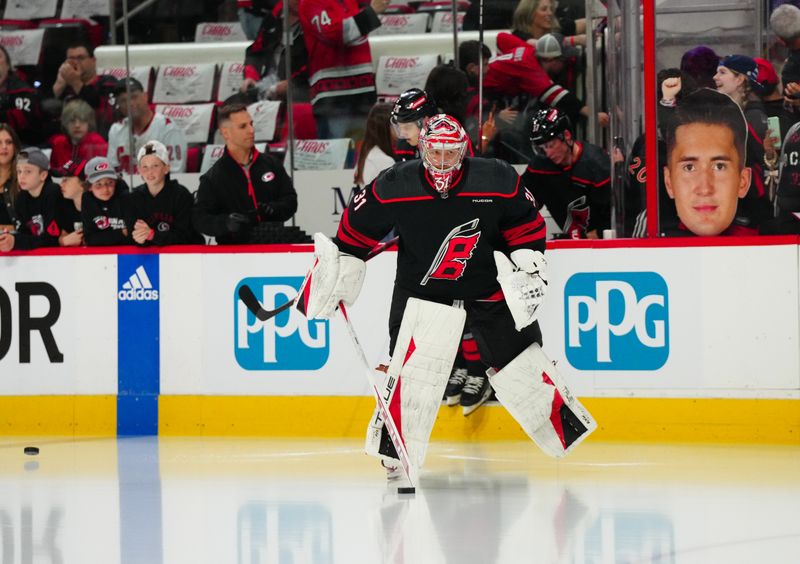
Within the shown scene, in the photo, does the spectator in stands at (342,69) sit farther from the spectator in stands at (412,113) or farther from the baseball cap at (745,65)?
the baseball cap at (745,65)

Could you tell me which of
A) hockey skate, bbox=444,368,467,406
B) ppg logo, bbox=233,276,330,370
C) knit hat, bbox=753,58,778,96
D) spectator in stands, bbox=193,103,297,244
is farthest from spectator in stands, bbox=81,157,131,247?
knit hat, bbox=753,58,778,96

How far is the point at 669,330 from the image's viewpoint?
18.5 feet

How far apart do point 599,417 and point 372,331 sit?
1.14 metres

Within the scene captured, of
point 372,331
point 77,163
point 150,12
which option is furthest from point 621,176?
point 150,12

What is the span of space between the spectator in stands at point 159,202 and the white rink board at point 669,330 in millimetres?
391

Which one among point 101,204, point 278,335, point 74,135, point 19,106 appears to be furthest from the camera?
point 19,106

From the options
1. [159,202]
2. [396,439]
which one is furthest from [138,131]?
[396,439]

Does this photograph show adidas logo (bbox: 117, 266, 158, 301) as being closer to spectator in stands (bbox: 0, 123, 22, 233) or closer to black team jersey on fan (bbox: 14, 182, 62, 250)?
black team jersey on fan (bbox: 14, 182, 62, 250)

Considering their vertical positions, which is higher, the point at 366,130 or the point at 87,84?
the point at 87,84

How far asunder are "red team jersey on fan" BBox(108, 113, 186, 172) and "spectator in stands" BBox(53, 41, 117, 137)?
0.48 feet

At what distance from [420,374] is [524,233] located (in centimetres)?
66

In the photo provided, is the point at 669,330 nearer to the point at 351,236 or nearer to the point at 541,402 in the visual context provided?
the point at 541,402

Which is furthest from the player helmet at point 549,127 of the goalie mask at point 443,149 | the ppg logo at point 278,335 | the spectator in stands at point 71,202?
the spectator in stands at point 71,202

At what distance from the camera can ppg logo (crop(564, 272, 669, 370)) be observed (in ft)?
18.6
